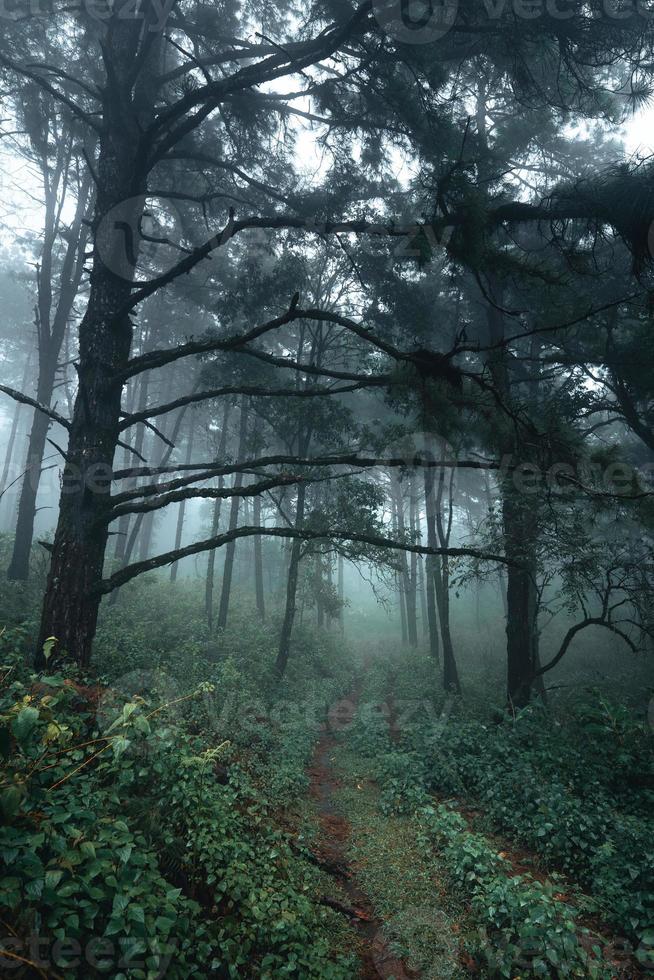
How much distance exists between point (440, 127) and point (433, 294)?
A: 8.48 meters

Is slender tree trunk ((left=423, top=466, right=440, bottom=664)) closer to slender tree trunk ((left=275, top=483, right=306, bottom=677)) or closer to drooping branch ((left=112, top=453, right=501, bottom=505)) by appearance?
slender tree trunk ((left=275, top=483, right=306, bottom=677))

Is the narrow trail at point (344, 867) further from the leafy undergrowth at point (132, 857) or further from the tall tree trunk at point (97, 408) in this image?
the tall tree trunk at point (97, 408)

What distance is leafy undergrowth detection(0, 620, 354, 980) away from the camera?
222 cm

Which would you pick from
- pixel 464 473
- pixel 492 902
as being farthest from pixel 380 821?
pixel 464 473

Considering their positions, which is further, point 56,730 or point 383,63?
point 383,63

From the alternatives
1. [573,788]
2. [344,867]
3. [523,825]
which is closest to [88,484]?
[344,867]

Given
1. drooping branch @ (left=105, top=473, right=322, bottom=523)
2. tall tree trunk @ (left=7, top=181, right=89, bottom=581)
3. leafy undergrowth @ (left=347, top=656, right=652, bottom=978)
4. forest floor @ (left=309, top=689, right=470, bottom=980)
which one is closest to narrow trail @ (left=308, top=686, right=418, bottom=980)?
forest floor @ (left=309, top=689, right=470, bottom=980)

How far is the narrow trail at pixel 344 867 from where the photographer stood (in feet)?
12.2

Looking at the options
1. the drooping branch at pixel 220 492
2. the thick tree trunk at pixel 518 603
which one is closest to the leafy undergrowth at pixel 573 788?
the thick tree trunk at pixel 518 603

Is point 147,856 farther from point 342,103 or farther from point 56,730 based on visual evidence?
point 342,103

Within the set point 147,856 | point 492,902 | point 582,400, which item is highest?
point 582,400

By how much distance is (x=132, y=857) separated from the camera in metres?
2.72

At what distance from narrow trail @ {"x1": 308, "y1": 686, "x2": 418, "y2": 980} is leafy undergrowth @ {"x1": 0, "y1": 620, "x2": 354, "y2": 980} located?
33 centimetres

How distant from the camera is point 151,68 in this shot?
21.0ft
